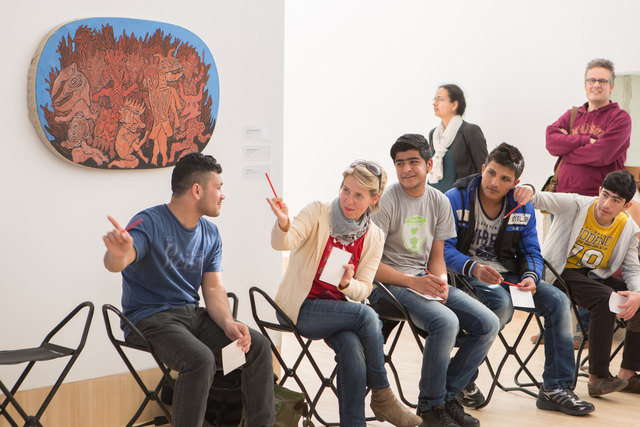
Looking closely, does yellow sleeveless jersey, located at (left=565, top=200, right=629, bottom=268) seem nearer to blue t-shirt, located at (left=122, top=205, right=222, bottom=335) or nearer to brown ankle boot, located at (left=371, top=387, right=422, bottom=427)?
brown ankle boot, located at (left=371, top=387, right=422, bottom=427)

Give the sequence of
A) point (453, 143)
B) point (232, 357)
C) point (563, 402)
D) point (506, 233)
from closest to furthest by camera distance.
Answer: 1. point (232, 357)
2. point (563, 402)
3. point (506, 233)
4. point (453, 143)

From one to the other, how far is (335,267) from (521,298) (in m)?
1.05

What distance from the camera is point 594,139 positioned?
4664mm

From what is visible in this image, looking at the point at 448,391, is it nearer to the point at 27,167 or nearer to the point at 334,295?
the point at 334,295

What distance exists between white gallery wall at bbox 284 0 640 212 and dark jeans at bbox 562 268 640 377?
195 cm

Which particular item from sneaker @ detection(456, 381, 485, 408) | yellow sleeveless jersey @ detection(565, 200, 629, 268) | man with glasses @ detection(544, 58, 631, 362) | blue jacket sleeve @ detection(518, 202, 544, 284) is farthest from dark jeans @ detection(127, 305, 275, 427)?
man with glasses @ detection(544, 58, 631, 362)

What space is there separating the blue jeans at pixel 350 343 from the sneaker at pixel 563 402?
41.9 inches

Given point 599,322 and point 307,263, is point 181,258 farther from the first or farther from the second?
point 599,322

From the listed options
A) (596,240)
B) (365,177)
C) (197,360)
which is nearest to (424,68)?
(596,240)

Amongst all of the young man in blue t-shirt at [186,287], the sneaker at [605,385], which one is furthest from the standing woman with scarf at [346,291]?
the sneaker at [605,385]

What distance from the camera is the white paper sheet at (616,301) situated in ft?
12.3

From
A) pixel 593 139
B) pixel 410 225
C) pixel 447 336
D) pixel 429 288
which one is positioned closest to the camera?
pixel 447 336

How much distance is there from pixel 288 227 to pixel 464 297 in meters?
0.97

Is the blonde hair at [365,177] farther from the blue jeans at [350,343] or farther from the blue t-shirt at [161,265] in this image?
the blue t-shirt at [161,265]
